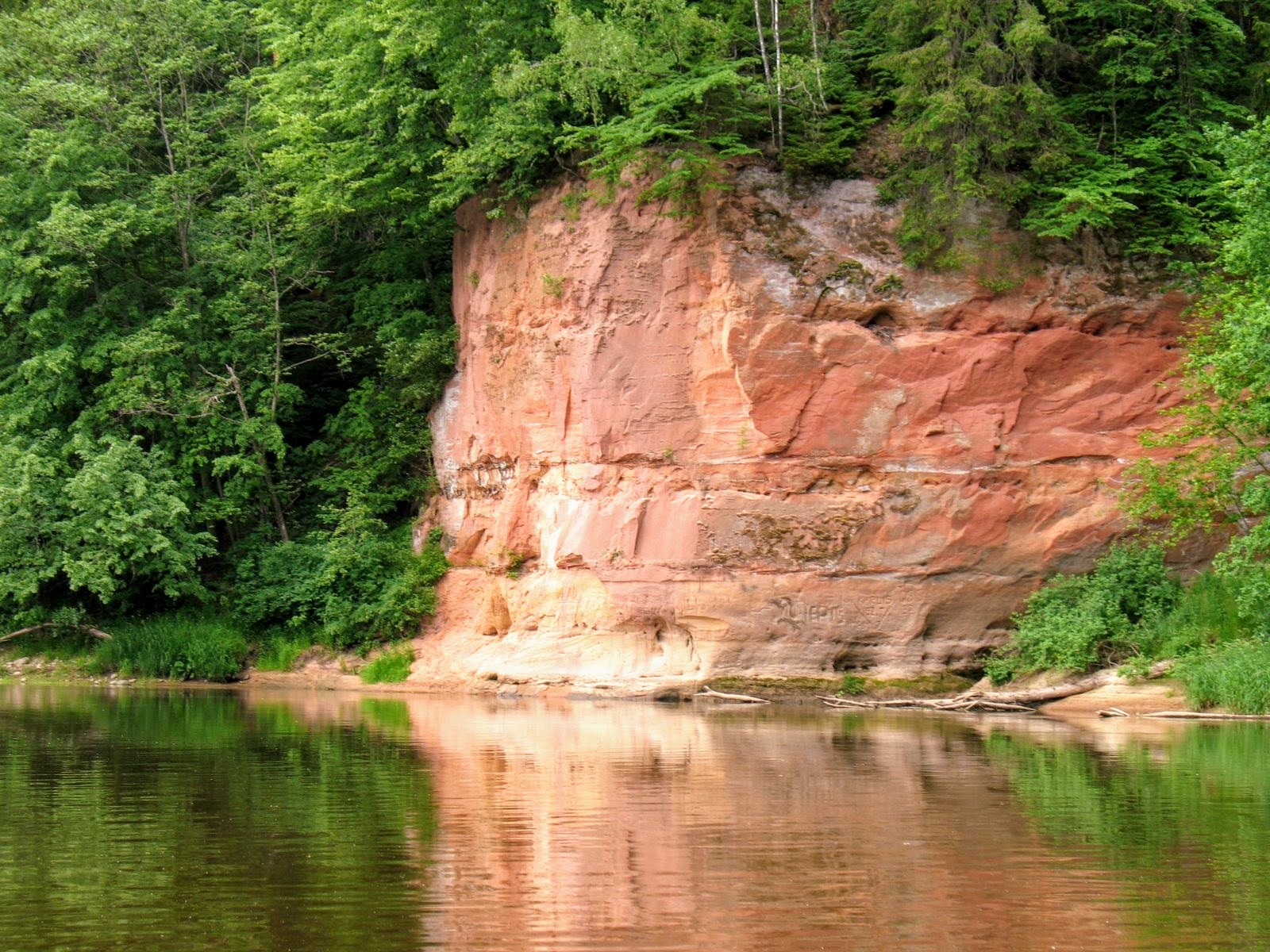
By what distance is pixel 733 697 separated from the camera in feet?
87.9

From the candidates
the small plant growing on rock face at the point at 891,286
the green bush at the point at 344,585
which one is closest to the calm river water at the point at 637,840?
the small plant growing on rock face at the point at 891,286

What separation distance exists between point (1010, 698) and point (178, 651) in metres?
18.3

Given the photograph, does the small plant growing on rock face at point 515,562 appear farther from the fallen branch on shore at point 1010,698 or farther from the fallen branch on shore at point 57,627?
the fallen branch on shore at point 57,627

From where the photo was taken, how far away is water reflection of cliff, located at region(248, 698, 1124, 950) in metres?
8.95

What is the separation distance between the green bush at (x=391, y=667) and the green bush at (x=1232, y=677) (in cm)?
1562

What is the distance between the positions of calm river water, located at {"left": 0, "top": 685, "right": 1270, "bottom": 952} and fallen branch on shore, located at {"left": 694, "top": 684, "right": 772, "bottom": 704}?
5.78 meters

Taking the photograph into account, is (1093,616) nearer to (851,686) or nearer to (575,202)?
(851,686)

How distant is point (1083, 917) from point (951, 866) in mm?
1616

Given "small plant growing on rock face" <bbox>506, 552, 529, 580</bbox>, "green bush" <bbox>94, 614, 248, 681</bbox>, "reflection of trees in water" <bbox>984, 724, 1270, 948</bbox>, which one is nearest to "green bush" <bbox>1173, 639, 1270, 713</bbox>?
"reflection of trees in water" <bbox>984, 724, 1270, 948</bbox>

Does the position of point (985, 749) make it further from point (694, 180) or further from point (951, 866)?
point (694, 180)

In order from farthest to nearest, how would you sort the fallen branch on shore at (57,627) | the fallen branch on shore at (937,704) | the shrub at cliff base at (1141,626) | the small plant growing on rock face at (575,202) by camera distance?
the fallen branch on shore at (57,627), the small plant growing on rock face at (575,202), the fallen branch on shore at (937,704), the shrub at cliff base at (1141,626)

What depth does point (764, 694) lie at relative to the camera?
2697 centimetres

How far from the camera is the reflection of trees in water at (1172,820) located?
9320 mm

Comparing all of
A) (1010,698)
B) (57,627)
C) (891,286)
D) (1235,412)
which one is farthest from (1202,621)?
(57,627)
